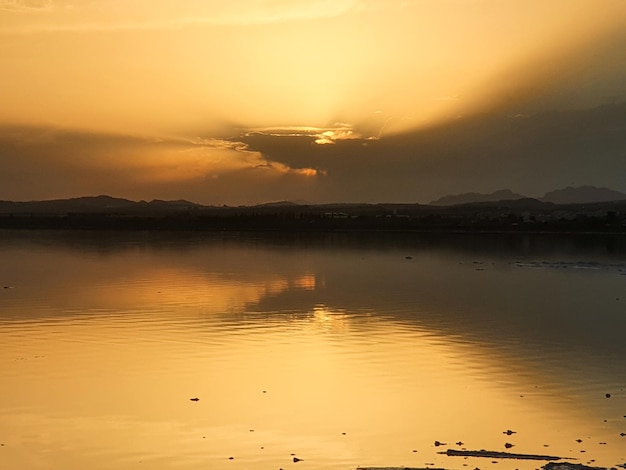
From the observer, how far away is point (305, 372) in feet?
54.8

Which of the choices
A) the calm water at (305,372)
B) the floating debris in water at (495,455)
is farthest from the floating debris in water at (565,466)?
the floating debris in water at (495,455)

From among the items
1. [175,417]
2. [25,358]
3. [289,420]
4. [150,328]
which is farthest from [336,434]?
[150,328]

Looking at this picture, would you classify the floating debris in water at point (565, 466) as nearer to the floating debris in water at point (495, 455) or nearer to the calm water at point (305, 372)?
the calm water at point (305, 372)

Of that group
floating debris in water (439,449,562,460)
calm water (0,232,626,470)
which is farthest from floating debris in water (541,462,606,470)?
floating debris in water (439,449,562,460)

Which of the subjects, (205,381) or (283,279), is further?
(283,279)

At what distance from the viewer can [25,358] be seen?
1773cm

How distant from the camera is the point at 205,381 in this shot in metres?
15.8

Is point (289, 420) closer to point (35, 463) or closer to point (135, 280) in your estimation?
point (35, 463)

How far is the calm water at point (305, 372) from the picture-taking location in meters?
11.8

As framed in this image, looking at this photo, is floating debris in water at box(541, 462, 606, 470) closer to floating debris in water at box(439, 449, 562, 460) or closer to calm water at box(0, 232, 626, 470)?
calm water at box(0, 232, 626, 470)

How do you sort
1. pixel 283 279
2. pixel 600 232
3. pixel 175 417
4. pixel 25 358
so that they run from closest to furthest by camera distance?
pixel 175 417
pixel 25 358
pixel 283 279
pixel 600 232

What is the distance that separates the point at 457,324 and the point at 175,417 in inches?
461

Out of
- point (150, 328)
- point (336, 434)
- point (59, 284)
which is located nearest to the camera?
point (336, 434)

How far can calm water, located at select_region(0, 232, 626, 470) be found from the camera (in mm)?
11773
